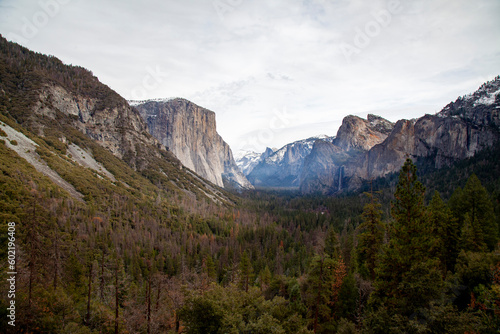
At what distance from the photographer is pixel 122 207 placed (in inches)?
3206

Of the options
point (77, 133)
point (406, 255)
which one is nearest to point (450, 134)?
point (406, 255)

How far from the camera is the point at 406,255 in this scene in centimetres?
1501

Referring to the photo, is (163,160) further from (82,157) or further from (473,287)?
(473,287)

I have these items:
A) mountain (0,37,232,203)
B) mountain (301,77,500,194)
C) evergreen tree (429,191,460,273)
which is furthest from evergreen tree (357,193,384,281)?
mountain (301,77,500,194)

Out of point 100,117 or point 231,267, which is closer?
point 231,267

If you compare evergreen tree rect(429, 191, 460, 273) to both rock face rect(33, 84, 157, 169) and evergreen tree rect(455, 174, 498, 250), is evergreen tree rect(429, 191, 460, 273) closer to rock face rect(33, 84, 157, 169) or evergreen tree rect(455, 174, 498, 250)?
evergreen tree rect(455, 174, 498, 250)

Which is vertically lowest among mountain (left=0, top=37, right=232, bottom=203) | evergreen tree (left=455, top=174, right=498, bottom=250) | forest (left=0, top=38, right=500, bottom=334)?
forest (left=0, top=38, right=500, bottom=334)

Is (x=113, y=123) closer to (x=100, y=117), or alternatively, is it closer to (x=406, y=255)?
(x=100, y=117)

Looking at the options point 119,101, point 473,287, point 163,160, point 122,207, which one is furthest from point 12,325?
point 119,101

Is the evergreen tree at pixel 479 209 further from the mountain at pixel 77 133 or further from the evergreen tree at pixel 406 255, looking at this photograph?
the mountain at pixel 77 133

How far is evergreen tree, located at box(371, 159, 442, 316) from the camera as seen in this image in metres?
13.5

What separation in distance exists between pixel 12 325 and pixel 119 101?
15808cm

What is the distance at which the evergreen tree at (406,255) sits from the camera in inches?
530

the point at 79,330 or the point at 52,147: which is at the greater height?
the point at 52,147
